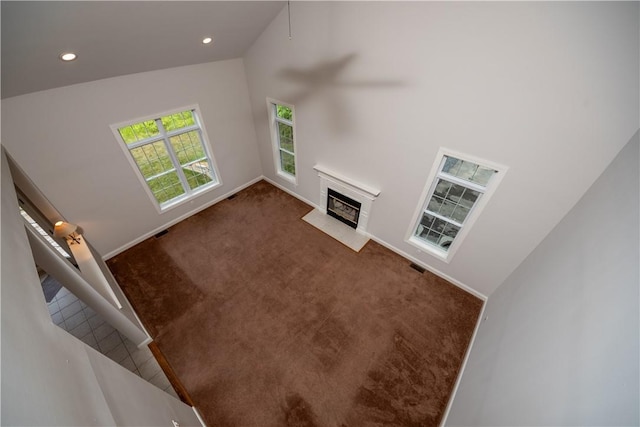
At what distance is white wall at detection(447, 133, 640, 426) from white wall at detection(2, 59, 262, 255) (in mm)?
5813

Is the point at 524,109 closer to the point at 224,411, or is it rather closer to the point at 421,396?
the point at 421,396

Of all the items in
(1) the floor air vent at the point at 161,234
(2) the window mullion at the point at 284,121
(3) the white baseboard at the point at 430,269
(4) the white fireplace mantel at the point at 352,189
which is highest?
(2) the window mullion at the point at 284,121

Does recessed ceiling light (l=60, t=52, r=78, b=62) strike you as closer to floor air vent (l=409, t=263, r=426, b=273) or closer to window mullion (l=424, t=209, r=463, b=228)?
window mullion (l=424, t=209, r=463, b=228)

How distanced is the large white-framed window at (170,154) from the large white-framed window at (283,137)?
1.49m

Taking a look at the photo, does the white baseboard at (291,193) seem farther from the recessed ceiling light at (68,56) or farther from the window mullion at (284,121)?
the recessed ceiling light at (68,56)

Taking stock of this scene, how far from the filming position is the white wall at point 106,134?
10.4ft

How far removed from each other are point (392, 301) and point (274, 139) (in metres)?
4.38

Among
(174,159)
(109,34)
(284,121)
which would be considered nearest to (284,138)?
(284,121)

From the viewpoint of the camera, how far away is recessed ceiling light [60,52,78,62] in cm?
259

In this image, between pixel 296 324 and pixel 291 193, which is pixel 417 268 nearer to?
pixel 296 324

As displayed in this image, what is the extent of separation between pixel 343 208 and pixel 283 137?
225 cm

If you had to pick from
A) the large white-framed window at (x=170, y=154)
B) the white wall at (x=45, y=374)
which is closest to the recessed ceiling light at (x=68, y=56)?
the large white-framed window at (x=170, y=154)

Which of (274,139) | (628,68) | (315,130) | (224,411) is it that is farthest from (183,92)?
(628,68)

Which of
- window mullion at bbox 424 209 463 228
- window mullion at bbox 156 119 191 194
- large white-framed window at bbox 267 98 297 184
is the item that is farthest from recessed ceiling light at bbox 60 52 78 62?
window mullion at bbox 424 209 463 228
